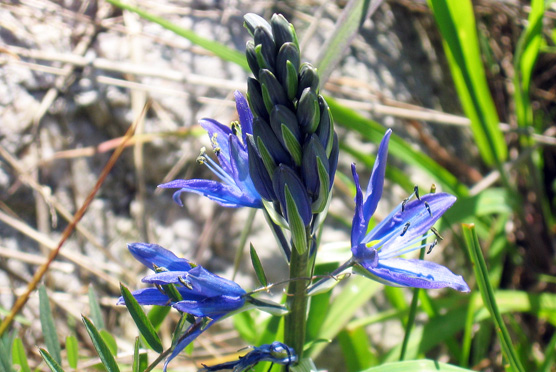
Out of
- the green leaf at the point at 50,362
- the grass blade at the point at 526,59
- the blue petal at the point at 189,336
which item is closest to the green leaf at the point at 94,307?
the green leaf at the point at 50,362

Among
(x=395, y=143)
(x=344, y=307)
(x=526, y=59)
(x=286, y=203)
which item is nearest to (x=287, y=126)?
(x=286, y=203)

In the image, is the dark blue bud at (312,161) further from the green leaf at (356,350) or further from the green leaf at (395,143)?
the green leaf at (395,143)

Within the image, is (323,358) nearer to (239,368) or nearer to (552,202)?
(239,368)

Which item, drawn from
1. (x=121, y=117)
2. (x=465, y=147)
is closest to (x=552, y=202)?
(x=465, y=147)

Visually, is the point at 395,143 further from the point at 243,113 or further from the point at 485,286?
the point at 243,113

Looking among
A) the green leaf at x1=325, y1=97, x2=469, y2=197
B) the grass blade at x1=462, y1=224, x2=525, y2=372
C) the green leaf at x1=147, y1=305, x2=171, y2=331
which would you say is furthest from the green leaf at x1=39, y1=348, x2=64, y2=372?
the green leaf at x1=325, y1=97, x2=469, y2=197

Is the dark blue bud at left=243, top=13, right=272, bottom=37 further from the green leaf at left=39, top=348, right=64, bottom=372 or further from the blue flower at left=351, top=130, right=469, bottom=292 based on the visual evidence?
the green leaf at left=39, top=348, right=64, bottom=372
